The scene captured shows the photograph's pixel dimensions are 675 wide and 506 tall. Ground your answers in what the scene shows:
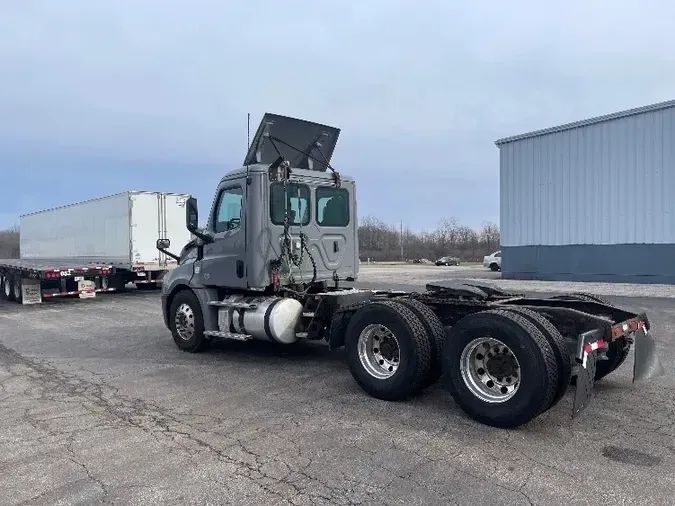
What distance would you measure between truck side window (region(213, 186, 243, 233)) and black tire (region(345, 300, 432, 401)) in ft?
8.99

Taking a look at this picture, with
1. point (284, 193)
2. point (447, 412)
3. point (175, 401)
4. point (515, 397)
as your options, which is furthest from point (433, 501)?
point (284, 193)

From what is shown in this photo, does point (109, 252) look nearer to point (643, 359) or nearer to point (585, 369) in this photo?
point (643, 359)

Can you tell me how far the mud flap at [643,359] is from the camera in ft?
19.0

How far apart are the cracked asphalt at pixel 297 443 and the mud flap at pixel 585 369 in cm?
35

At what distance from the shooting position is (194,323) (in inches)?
343

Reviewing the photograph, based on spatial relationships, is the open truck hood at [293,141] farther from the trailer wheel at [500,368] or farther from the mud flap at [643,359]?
the mud flap at [643,359]

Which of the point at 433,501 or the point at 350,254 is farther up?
the point at 350,254

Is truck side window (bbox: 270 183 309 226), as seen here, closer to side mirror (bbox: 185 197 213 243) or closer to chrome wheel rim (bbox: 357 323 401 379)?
side mirror (bbox: 185 197 213 243)

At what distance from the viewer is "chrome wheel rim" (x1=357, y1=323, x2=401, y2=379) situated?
610 centimetres

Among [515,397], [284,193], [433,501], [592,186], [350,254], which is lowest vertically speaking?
[433,501]

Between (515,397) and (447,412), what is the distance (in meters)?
0.87

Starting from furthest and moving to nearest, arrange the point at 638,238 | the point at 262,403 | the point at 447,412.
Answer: the point at 638,238
the point at 262,403
the point at 447,412

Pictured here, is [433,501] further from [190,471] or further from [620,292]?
[620,292]

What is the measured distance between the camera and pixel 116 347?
31.4 feet
